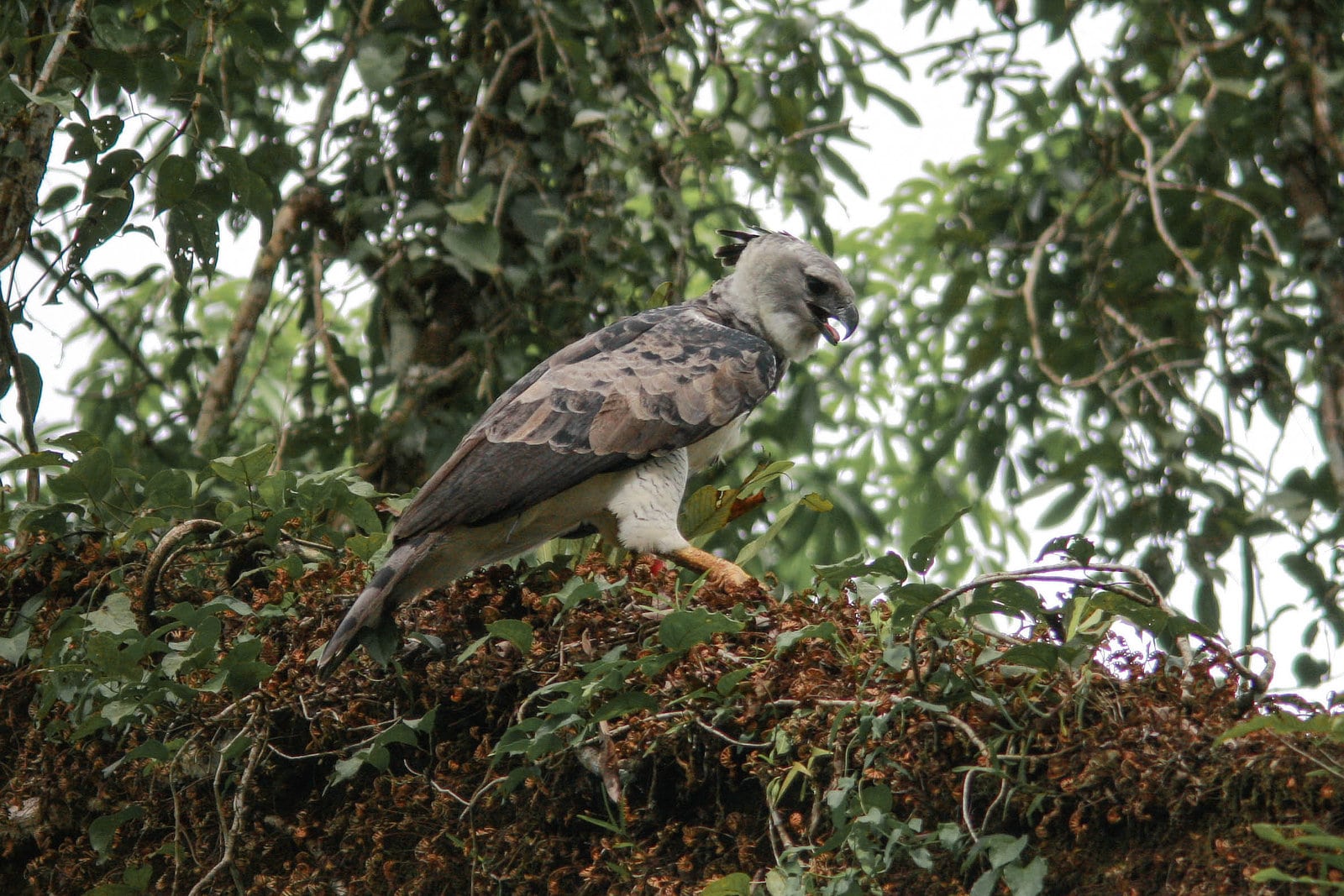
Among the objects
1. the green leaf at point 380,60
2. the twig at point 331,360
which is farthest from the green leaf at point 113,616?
the green leaf at point 380,60

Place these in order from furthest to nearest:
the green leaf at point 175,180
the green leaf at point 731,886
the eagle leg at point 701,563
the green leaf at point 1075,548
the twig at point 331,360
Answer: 1. the twig at point 331,360
2. the eagle leg at point 701,563
3. the green leaf at point 175,180
4. the green leaf at point 1075,548
5. the green leaf at point 731,886

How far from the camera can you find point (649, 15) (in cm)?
485

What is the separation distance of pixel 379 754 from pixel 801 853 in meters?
0.82

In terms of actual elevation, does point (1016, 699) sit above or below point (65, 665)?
above

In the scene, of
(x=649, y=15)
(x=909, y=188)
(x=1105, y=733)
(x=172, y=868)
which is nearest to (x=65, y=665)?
(x=172, y=868)

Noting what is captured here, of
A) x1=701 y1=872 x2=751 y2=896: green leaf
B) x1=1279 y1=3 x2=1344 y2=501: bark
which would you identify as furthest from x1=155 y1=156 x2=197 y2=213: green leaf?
x1=1279 y1=3 x2=1344 y2=501: bark

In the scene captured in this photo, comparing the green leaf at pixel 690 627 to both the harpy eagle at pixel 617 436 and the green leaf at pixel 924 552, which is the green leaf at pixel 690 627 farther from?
the harpy eagle at pixel 617 436

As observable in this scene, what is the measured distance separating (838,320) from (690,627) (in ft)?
6.28

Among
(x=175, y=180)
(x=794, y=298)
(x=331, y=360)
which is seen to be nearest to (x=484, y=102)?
(x=331, y=360)

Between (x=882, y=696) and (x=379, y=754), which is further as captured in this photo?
(x=379, y=754)

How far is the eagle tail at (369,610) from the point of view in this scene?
2559mm

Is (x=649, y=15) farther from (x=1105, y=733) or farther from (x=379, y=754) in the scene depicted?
(x=1105, y=733)

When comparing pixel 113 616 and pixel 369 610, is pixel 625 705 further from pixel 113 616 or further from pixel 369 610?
pixel 113 616

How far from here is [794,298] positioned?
397 centimetres
